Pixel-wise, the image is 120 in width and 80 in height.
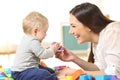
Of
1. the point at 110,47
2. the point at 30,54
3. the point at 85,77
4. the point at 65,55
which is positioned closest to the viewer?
the point at 85,77

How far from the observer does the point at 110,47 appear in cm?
121

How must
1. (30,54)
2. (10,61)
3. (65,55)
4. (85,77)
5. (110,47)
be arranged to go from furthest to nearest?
(10,61)
(65,55)
(30,54)
(110,47)
(85,77)

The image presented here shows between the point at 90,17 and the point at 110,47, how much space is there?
21 cm

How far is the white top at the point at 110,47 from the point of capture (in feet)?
3.85

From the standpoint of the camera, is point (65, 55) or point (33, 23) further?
point (65, 55)

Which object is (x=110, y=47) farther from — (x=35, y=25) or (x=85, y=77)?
(x=35, y=25)

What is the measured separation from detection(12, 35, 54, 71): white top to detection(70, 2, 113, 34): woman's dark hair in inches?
8.9

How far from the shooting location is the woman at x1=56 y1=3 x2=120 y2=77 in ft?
3.92

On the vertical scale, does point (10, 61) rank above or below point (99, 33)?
below

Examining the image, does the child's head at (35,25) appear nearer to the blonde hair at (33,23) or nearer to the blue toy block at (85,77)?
the blonde hair at (33,23)

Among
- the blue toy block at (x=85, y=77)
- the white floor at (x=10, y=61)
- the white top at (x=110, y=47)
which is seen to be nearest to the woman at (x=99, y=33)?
the white top at (x=110, y=47)

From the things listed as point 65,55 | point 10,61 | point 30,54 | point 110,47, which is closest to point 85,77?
point 110,47

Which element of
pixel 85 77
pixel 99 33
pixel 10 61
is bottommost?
pixel 10 61

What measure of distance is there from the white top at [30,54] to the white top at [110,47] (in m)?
0.26
